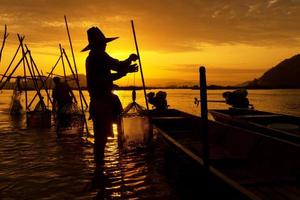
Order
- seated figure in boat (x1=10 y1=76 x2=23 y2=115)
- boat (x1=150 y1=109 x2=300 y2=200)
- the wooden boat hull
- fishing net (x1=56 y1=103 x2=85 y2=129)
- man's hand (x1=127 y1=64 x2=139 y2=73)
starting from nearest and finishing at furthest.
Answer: boat (x1=150 y1=109 x2=300 y2=200) < man's hand (x1=127 y1=64 x2=139 y2=73) < fishing net (x1=56 y1=103 x2=85 y2=129) < the wooden boat hull < seated figure in boat (x1=10 y1=76 x2=23 y2=115)

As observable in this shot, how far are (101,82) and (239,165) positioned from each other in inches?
142

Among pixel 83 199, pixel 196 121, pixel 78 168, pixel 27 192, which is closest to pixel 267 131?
pixel 196 121

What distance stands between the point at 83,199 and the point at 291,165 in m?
3.94

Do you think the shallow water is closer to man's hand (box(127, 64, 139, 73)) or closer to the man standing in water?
the man standing in water

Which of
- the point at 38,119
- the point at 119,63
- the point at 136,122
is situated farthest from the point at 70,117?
the point at 119,63

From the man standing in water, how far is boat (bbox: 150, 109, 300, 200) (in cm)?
182

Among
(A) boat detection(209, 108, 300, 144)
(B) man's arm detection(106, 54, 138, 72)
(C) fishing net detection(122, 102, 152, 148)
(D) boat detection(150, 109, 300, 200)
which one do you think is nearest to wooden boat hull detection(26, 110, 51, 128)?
(C) fishing net detection(122, 102, 152, 148)

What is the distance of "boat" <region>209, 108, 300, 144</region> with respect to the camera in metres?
9.56

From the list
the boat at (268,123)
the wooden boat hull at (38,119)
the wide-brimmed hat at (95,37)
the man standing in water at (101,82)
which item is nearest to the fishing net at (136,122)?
the man standing in water at (101,82)

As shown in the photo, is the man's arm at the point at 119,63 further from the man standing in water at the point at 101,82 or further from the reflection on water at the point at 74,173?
the reflection on water at the point at 74,173

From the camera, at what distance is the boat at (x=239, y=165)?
5.42m

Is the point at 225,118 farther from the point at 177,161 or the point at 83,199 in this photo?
the point at 83,199

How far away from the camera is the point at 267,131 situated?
10445 mm

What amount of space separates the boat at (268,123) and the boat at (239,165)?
141 cm
